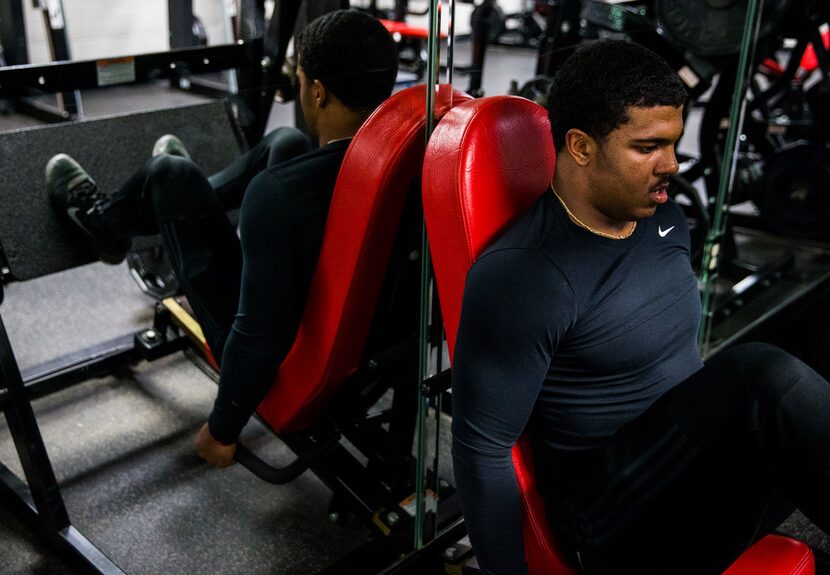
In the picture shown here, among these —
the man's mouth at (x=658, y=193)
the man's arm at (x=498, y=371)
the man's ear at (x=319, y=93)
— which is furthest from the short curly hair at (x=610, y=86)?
the man's ear at (x=319, y=93)

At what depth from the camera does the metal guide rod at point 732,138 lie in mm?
1878

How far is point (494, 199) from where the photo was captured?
3.70ft

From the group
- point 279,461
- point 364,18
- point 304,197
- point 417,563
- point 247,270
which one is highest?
point 364,18

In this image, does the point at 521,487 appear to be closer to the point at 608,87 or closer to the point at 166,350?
the point at 608,87

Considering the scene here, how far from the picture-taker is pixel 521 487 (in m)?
1.17

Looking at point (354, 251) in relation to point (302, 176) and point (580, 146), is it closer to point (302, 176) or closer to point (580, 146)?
point (302, 176)

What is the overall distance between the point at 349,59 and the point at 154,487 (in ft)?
3.93

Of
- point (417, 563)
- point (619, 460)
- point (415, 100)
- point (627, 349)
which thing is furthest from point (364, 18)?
point (417, 563)

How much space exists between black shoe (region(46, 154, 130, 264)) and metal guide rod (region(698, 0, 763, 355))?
5.28ft

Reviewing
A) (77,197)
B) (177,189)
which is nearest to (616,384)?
(177,189)

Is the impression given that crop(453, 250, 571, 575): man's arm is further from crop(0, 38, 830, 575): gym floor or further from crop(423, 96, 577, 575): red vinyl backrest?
crop(0, 38, 830, 575): gym floor

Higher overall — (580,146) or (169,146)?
(580,146)

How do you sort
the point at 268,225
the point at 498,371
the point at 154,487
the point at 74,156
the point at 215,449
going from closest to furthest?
the point at 498,371 → the point at 268,225 → the point at 215,449 → the point at 154,487 → the point at 74,156

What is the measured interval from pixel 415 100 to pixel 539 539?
28.5 inches
